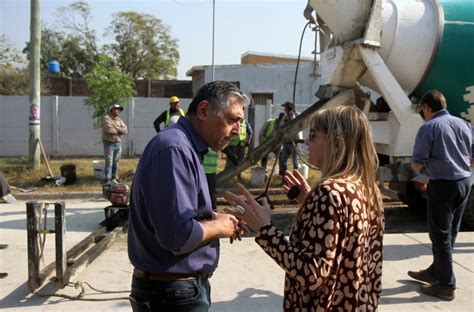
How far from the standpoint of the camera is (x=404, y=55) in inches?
238

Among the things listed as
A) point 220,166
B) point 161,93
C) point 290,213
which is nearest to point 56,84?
point 161,93

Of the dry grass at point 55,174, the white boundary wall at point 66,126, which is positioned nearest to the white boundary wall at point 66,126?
the white boundary wall at point 66,126

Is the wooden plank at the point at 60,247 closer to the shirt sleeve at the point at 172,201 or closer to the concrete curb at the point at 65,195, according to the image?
the shirt sleeve at the point at 172,201

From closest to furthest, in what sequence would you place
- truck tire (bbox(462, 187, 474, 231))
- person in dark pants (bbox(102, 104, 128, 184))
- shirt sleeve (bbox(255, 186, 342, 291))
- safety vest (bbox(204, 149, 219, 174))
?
shirt sleeve (bbox(255, 186, 342, 291)) → truck tire (bbox(462, 187, 474, 231)) → safety vest (bbox(204, 149, 219, 174)) → person in dark pants (bbox(102, 104, 128, 184))

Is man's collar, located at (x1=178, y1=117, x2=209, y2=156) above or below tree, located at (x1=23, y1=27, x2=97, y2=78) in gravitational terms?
below

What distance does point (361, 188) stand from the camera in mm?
1830

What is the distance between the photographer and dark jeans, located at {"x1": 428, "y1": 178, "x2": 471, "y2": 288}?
12.8ft

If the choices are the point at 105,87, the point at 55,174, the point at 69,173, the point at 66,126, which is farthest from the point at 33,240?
the point at 66,126

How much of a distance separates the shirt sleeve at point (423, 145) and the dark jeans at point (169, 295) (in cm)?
286

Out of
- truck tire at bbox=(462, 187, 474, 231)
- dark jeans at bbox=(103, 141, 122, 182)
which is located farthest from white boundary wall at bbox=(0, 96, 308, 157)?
truck tire at bbox=(462, 187, 474, 231)

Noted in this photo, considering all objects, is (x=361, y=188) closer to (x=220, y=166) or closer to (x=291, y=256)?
(x=291, y=256)

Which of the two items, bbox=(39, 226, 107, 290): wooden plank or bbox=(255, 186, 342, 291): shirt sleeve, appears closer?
bbox=(255, 186, 342, 291): shirt sleeve

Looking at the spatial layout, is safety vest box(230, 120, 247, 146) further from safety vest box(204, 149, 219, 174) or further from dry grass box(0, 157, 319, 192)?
safety vest box(204, 149, 219, 174)

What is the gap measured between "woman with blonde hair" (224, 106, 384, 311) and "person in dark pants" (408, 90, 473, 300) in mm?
2242
